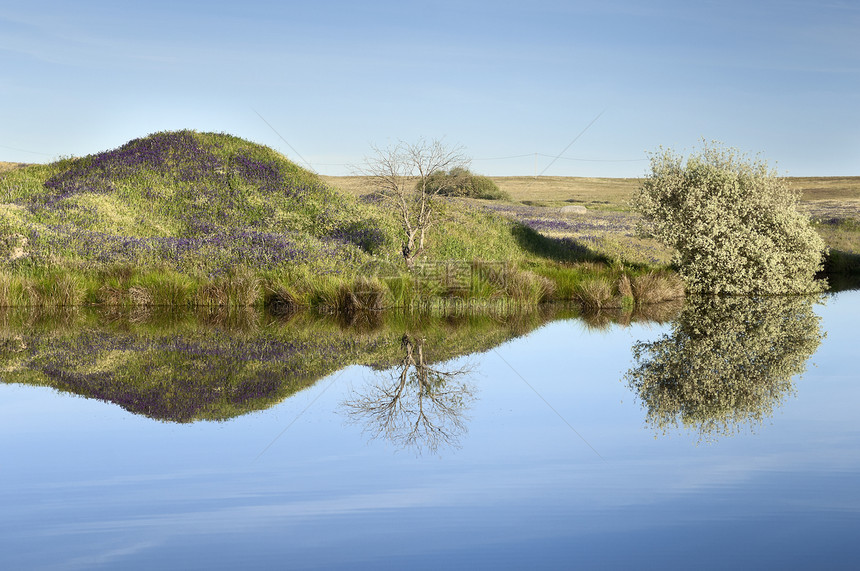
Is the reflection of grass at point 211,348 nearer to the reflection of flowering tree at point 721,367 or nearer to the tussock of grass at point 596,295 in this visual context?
the tussock of grass at point 596,295

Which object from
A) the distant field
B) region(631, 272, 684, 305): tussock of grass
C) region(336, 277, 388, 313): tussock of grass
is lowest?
region(631, 272, 684, 305): tussock of grass

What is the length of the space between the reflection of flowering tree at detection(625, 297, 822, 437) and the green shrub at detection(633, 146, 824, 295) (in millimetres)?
6228

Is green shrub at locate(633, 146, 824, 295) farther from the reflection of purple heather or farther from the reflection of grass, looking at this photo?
the reflection of purple heather

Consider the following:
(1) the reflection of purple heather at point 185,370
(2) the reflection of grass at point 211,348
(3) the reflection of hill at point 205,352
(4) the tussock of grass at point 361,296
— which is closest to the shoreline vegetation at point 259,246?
(4) the tussock of grass at point 361,296

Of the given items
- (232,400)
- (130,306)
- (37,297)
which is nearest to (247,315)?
(130,306)

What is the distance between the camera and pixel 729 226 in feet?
92.8

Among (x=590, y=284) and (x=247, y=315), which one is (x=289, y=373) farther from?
(x=590, y=284)

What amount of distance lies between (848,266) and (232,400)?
135 ft

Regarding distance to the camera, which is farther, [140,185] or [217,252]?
[140,185]

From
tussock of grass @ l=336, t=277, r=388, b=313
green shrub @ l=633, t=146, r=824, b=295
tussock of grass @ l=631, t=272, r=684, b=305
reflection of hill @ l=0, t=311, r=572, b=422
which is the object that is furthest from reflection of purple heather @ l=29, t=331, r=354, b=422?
green shrub @ l=633, t=146, r=824, b=295

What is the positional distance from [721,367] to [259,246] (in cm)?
1840

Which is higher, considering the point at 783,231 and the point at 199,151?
the point at 199,151

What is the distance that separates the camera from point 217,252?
88.0ft

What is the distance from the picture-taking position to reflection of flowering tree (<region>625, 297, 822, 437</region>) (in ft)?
30.6
